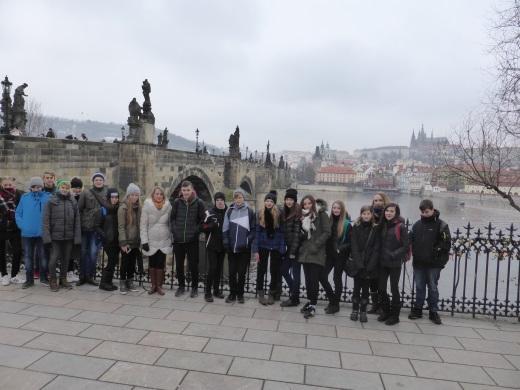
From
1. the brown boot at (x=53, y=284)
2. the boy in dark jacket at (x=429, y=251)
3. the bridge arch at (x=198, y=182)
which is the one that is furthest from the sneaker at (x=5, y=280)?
the bridge arch at (x=198, y=182)

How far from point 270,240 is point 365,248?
1175mm

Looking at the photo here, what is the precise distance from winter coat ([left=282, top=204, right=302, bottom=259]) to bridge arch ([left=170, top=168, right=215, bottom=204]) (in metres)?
12.8

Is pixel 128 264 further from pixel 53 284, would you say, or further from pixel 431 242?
pixel 431 242

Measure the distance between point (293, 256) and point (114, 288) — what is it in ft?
8.36

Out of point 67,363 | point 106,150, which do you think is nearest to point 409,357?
point 67,363

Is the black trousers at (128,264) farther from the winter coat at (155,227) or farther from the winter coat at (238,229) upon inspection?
the winter coat at (238,229)

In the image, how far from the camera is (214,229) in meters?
5.54

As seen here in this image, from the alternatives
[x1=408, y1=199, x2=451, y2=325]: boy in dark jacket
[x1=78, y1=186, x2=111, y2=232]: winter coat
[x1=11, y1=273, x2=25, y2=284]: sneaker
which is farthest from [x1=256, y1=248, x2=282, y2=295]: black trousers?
[x1=11, y1=273, x2=25, y2=284]: sneaker

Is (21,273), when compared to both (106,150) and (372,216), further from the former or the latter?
(106,150)

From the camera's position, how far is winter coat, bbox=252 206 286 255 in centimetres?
539

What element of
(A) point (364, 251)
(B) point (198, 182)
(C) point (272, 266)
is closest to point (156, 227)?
(C) point (272, 266)

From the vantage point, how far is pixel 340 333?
4.63 metres

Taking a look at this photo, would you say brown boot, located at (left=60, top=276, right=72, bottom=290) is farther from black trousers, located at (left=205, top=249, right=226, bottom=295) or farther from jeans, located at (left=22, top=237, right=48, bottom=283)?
black trousers, located at (left=205, top=249, right=226, bottom=295)

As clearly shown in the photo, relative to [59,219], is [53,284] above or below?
below
